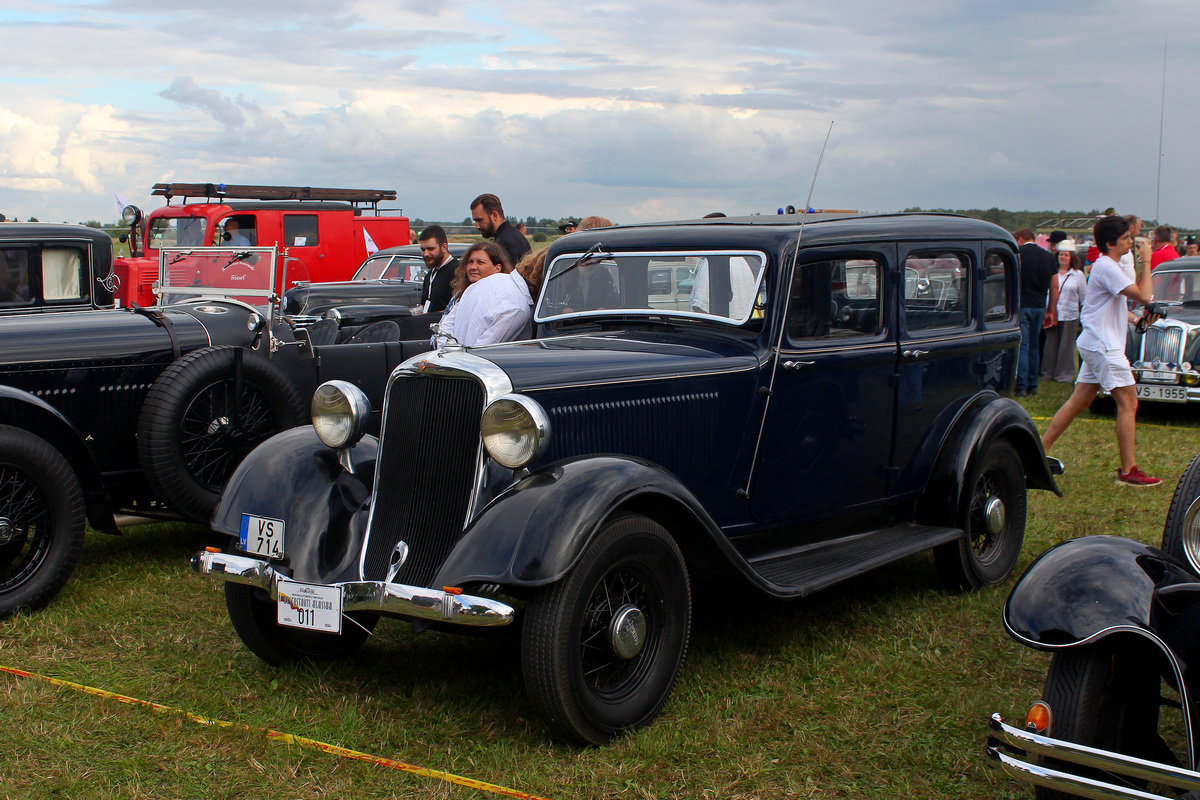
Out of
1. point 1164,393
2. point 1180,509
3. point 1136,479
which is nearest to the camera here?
point 1180,509

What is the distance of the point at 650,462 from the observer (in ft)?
11.5

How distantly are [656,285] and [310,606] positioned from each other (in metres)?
→ 1.95

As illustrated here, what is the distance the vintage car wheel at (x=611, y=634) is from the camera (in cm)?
302

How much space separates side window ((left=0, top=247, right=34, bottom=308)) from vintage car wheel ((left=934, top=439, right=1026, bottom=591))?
581 cm

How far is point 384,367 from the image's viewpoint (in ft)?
20.1

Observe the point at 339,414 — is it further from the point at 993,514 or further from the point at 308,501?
the point at 993,514

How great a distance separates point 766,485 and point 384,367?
114 inches

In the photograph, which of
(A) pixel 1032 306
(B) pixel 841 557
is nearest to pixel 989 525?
(B) pixel 841 557

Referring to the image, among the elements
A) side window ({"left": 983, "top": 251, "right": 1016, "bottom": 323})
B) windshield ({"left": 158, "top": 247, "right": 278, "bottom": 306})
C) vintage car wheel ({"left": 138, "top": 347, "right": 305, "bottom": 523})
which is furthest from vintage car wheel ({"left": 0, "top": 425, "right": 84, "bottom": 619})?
side window ({"left": 983, "top": 251, "right": 1016, "bottom": 323})

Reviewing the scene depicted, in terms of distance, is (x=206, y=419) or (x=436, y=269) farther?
(x=436, y=269)

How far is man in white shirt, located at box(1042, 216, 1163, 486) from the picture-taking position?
641cm

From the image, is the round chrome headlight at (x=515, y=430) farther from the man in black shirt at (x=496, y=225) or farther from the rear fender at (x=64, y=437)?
the man in black shirt at (x=496, y=225)

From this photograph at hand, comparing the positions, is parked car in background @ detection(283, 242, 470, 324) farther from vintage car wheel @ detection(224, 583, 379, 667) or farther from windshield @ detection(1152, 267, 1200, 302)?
windshield @ detection(1152, 267, 1200, 302)

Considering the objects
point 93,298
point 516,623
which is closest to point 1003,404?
point 516,623
